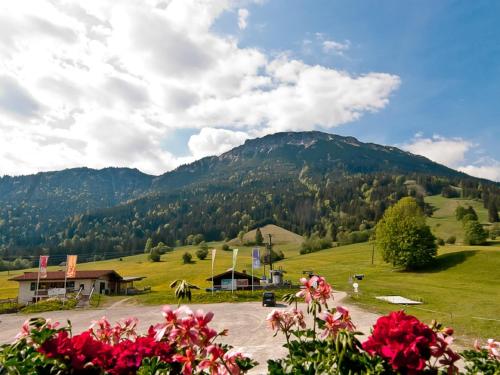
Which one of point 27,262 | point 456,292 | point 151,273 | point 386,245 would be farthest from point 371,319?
point 27,262

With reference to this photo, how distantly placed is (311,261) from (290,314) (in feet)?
382

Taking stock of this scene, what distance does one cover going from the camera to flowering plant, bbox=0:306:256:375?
310 cm

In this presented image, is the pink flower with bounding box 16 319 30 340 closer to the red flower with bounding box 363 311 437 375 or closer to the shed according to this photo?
the red flower with bounding box 363 311 437 375

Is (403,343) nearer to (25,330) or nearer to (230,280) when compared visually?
(25,330)

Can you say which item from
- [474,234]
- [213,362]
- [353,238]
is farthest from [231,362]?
[353,238]

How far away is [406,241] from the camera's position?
289ft

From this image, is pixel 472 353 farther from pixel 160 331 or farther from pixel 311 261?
pixel 311 261

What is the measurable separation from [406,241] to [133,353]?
93366 mm

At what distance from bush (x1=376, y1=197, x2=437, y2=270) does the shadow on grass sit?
4.94 feet

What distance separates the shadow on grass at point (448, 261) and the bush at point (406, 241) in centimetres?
150

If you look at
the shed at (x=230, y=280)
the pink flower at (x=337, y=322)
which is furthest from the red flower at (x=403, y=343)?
the shed at (x=230, y=280)

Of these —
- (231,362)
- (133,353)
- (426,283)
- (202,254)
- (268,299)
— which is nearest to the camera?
(231,362)

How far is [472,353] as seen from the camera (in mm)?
4461

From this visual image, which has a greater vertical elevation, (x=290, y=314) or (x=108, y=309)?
(x=290, y=314)
